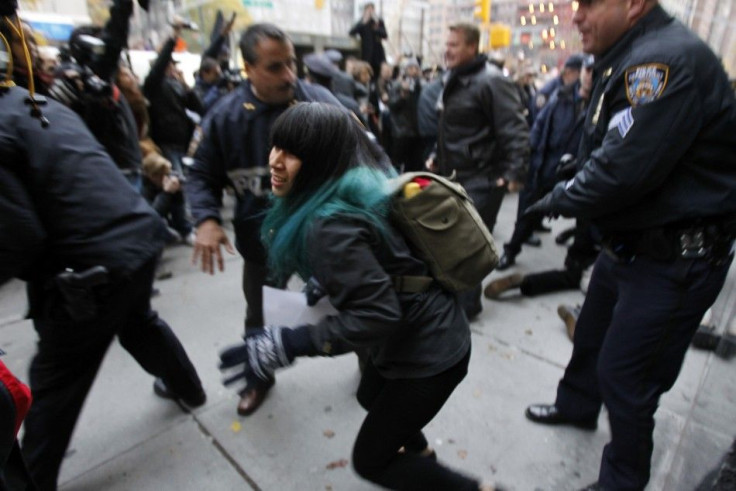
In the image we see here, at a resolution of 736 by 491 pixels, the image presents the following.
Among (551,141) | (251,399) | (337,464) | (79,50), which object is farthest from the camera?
(551,141)

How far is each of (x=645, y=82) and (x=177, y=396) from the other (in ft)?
8.32

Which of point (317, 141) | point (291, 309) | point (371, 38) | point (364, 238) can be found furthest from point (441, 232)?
point (371, 38)

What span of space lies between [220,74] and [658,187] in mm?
6121

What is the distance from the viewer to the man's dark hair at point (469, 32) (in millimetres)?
2945

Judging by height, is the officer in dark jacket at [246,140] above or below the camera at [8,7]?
below

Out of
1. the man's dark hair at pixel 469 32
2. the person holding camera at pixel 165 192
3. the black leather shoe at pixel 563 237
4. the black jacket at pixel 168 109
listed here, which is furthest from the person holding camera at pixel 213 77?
the black leather shoe at pixel 563 237

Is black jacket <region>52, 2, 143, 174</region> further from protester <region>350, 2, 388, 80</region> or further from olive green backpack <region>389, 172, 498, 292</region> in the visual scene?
protester <region>350, 2, 388, 80</region>

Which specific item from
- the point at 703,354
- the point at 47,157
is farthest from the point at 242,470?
the point at 703,354

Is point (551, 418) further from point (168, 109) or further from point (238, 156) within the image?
point (168, 109)

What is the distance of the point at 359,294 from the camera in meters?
1.23

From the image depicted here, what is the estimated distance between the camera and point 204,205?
2178 mm

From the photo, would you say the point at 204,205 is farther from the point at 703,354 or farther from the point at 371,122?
the point at 371,122

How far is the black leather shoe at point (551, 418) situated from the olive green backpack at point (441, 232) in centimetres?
129

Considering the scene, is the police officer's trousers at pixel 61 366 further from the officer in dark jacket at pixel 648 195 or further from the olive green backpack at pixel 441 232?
the officer in dark jacket at pixel 648 195
